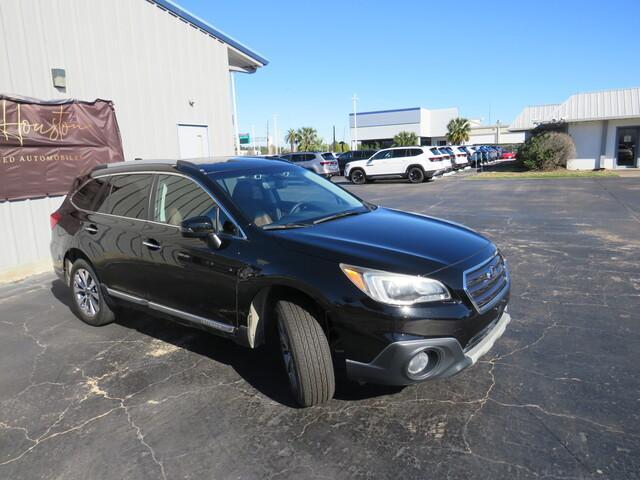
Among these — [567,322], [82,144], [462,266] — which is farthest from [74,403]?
[82,144]

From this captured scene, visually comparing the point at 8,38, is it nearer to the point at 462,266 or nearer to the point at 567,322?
the point at 462,266

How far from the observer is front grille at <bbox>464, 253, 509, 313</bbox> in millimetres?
2973

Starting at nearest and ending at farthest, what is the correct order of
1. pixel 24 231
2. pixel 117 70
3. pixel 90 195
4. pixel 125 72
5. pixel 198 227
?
pixel 198 227
pixel 90 195
pixel 24 231
pixel 117 70
pixel 125 72

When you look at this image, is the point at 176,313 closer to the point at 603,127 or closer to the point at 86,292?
the point at 86,292

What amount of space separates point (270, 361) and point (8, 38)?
6.69m

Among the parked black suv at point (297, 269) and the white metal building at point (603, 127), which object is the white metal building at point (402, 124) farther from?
the parked black suv at point (297, 269)

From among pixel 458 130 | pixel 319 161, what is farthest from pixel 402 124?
pixel 319 161

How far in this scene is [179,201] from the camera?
12.9ft

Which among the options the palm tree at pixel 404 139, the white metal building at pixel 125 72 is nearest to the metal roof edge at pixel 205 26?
the white metal building at pixel 125 72

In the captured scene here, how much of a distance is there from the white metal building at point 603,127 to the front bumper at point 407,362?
28.8 m

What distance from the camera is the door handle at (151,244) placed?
387 centimetres

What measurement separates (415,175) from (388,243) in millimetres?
20967

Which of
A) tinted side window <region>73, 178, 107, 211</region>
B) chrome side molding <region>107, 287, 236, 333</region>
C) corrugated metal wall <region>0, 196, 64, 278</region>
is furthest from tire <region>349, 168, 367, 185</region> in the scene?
chrome side molding <region>107, 287, 236, 333</region>

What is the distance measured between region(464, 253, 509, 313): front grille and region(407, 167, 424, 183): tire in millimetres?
20370
